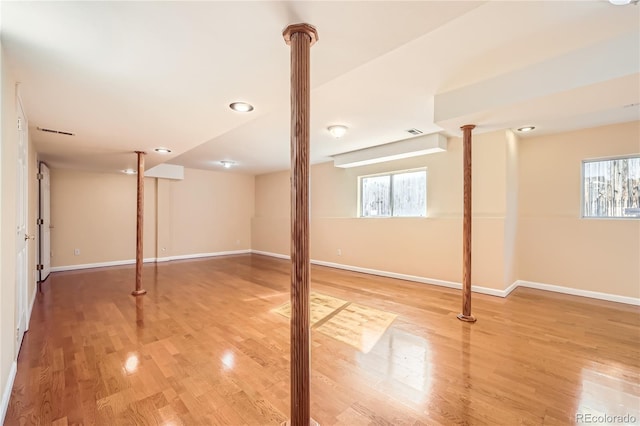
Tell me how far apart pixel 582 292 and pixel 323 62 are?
487 cm

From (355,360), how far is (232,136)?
3675 mm

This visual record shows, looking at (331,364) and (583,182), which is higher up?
(583,182)

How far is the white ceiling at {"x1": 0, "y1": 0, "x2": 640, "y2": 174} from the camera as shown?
4.44ft

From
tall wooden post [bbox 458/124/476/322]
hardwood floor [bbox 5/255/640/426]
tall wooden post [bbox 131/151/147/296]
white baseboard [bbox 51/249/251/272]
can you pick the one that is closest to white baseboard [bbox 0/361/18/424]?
hardwood floor [bbox 5/255/640/426]

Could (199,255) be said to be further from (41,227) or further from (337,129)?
(337,129)

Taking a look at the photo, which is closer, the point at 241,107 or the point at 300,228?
the point at 300,228

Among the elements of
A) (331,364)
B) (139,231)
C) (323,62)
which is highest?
(323,62)

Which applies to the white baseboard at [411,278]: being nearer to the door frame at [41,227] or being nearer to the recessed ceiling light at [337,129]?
the recessed ceiling light at [337,129]

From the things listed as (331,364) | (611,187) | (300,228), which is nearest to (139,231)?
(331,364)

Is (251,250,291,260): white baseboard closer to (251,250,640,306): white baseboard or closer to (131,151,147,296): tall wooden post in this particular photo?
(251,250,640,306): white baseboard

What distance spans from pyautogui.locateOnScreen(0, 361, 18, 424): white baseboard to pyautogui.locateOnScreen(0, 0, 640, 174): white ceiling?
2.09 metres

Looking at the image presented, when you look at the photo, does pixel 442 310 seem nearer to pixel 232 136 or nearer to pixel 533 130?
pixel 533 130

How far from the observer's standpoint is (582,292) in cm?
395

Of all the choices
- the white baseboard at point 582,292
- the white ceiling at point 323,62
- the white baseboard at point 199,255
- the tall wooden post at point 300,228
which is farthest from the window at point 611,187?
the white baseboard at point 199,255
